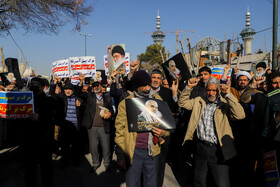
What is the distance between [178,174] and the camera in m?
4.76

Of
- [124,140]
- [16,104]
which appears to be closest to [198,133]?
[124,140]

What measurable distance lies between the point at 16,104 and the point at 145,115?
73.7 inches

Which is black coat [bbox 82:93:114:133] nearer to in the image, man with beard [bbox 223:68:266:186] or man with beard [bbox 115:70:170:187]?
man with beard [bbox 115:70:170:187]

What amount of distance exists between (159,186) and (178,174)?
1429 millimetres

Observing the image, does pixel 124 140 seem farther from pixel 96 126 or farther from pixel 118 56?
pixel 118 56

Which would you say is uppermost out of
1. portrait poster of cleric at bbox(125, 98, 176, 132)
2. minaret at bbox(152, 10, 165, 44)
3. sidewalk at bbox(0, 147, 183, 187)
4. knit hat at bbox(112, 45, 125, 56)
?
minaret at bbox(152, 10, 165, 44)

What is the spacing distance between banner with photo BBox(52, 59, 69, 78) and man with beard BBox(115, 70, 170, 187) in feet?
18.6

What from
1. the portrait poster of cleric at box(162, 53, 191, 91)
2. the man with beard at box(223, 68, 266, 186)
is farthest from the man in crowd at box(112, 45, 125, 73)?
the man with beard at box(223, 68, 266, 186)

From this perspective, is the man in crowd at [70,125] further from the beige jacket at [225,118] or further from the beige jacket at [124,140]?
the beige jacket at [225,118]

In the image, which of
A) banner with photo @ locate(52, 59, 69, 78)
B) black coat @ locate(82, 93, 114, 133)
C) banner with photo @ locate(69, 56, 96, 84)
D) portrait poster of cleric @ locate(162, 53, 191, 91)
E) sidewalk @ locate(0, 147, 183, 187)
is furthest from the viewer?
banner with photo @ locate(52, 59, 69, 78)

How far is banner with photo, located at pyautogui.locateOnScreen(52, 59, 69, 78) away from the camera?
7906 millimetres

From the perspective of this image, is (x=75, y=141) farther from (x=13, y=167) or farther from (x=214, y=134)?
(x=214, y=134)

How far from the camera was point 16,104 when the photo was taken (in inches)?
122

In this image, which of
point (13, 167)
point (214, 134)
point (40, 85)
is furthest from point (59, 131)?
point (214, 134)
